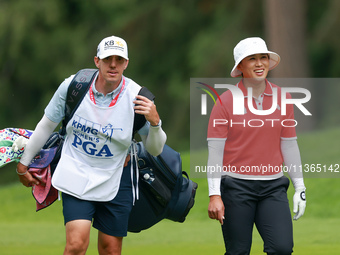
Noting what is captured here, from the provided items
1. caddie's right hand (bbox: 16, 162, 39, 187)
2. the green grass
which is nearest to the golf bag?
caddie's right hand (bbox: 16, 162, 39, 187)

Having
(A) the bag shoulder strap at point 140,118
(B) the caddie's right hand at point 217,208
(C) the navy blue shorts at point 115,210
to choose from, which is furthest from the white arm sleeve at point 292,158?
(C) the navy blue shorts at point 115,210

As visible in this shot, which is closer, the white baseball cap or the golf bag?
the white baseball cap

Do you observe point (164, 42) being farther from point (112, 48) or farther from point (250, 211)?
point (250, 211)

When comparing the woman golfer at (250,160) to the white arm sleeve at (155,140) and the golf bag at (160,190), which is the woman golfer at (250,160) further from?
the golf bag at (160,190)

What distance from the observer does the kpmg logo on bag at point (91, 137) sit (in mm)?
5512

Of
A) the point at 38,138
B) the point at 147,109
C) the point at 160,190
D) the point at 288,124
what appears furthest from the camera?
the point at 160,190

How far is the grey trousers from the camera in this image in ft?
Result: 18.0

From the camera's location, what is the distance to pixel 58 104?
564cm

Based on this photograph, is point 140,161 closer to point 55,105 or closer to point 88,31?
point 55,105

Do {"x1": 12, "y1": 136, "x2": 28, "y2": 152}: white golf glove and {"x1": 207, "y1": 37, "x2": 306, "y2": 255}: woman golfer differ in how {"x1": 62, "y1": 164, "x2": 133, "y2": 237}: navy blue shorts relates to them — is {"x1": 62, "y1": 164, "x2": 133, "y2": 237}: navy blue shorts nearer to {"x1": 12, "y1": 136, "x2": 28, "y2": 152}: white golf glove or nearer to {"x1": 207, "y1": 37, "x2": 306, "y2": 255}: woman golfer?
{"x1": 12, "y1": 136, "x2": 28, "y2": 152}: white golf glove

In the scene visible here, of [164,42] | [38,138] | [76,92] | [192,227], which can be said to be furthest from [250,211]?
[164,42]

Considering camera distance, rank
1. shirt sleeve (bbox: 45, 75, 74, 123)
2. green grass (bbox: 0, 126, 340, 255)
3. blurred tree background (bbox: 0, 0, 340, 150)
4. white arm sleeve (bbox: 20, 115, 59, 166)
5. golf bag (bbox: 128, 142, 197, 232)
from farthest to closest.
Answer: blurred tree background (bbox: 0, 0, 340, 150)
green grass (bbox: 0, 126, 340, 255)
golf bag (bbox: 128, 142, 197, 232)
white arm sleeve (bbox: 20, 115, 59, 166)
shirt sleeve (bbox: 45, 75, 74, 123)

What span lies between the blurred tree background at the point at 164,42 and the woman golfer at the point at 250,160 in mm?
14529

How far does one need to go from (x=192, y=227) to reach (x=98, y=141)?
608cm
